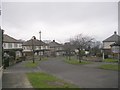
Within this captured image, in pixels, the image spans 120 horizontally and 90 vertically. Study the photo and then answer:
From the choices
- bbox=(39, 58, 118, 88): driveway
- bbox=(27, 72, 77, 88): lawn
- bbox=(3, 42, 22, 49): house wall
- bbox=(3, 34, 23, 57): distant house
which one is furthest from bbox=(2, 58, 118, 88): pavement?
bbox=(3, 42, 22, 49): house wall

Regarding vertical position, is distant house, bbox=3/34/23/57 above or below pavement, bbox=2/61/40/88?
above

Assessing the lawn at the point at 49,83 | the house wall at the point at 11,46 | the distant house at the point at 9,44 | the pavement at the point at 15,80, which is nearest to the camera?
the lawn at the point at 49,83

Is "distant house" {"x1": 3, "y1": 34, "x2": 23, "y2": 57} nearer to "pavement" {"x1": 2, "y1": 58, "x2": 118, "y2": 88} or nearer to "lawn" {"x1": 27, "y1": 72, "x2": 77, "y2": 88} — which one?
"pavement" {"x1": 2, "y1": 58, "x2": 118, "y2": 88}

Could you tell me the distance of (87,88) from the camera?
13.4 metres

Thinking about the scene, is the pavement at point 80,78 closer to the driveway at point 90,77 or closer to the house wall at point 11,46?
the driveway at point 90,77

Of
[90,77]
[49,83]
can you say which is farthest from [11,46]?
[49,83]

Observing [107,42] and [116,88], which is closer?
[116,88]

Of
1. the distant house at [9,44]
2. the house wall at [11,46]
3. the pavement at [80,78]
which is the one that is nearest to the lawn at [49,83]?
the pavement at [80,78]

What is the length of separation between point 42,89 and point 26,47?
6811 centimetres

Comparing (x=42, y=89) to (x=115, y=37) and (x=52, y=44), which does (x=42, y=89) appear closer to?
(x=115, y=37)

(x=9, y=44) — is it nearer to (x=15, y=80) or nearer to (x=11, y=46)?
(x=11, y=46)

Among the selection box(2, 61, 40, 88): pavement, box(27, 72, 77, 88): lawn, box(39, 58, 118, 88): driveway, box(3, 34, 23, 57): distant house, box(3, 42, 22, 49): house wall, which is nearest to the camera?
box(27, 72, 77, 88): lawn

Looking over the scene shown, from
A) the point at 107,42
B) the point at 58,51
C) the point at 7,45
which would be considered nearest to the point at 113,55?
the point at 107,42

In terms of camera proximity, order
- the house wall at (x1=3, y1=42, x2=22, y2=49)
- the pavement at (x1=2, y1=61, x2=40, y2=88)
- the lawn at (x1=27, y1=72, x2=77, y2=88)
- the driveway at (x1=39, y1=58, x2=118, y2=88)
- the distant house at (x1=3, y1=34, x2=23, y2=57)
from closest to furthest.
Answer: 1. the lawn at (x1=27, y1=72, x2=77, y2=88)
2. the pavement at (x1=2, y1=61, x2=40, y2=88)
3. the driveway at (x1=39, y1=58, x2=118, y2=88)
4. the distant house at (x1=3, y1=34, x2=23, y2=57)
5. the house wall at (x1=3, y1=42, x2=22, y2=49)
